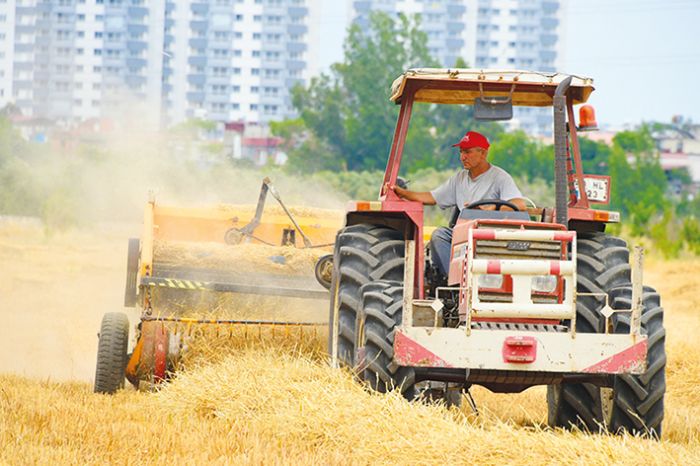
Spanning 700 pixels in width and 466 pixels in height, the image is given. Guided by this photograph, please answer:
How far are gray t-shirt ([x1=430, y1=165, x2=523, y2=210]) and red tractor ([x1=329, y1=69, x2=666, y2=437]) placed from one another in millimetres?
256

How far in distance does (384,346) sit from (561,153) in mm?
1801

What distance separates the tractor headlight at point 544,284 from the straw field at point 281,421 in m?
0.84

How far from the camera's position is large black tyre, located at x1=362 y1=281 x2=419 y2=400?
787 centimetres

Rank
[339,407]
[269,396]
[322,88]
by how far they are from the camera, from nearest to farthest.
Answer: [339,407]
[269,396]
[322,88]

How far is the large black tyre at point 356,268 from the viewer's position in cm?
844

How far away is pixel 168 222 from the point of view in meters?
12.7

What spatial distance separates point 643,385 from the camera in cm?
816

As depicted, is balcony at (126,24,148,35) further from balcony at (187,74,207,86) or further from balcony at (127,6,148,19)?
balcony at (187,74,207,86)

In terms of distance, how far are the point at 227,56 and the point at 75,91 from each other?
306ft

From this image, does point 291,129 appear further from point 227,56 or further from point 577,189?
point 577,189

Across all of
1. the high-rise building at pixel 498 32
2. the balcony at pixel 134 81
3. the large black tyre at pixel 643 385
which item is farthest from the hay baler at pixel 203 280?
the high-rise building at pixel 498 32

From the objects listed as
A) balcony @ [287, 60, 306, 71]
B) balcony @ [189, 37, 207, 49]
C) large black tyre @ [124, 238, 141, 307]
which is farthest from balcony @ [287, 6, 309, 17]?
large black tyre @ [124, 238, 141, 307]

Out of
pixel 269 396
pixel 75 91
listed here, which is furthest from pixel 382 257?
pixel 75 91

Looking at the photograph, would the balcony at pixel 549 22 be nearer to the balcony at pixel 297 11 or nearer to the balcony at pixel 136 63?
the balcony at pixel 297 11
